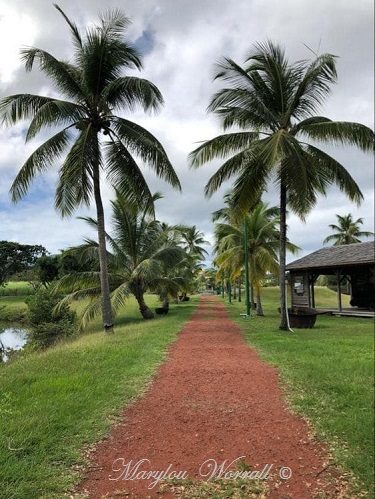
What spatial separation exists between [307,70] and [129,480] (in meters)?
10.1

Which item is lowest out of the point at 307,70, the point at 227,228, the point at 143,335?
the point at 143,335

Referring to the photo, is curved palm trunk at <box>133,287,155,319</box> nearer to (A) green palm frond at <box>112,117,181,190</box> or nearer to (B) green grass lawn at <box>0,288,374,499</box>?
(A) green palm frond at <box>112,117,181,190</box>

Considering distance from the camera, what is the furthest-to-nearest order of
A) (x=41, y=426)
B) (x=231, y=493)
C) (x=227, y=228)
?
(x=227, y=228)
(x=41, y=426)
(x=231, y=493)

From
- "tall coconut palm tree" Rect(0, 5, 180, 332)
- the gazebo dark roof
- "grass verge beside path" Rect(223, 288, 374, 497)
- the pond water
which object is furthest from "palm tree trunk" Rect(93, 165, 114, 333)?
the gazebo dark roof

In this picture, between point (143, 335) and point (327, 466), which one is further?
point (143, 335)

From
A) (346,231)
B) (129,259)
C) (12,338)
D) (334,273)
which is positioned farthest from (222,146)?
(346,231)

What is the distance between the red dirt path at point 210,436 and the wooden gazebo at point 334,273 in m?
13.3

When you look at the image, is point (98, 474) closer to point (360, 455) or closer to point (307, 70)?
point (360, 455)

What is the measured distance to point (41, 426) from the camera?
12.1 ft

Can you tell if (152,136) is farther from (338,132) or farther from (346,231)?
(346,231)

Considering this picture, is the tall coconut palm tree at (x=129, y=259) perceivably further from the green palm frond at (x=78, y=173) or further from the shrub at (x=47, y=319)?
the green palm frond at (x=78, y=173)

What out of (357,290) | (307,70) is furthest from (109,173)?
(357,290)

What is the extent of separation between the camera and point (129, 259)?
1711 cm

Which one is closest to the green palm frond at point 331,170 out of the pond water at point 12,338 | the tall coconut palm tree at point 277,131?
the tall coconut palm tree at point 277,131
